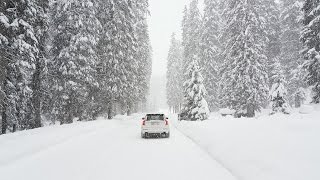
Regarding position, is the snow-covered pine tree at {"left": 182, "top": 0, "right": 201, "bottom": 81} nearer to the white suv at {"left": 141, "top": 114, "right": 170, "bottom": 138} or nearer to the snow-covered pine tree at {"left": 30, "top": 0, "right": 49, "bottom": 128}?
the snow-covered pine tree at {"left": 30, "top": 0, "right": 49, "bottom": 128}

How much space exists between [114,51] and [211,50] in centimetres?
2203

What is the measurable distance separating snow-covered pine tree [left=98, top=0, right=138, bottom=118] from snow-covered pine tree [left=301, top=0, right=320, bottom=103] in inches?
729

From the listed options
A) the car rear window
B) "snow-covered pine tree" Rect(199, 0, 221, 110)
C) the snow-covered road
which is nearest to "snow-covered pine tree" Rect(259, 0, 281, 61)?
"snow-covered pine tree" Rect(199, 0, 221, 110)

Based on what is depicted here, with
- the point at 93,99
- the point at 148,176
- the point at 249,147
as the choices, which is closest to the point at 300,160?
the point at 249,147

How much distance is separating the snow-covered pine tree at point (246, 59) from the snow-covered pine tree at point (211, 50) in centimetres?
1483

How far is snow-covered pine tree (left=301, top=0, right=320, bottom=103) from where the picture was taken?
84.8 ft

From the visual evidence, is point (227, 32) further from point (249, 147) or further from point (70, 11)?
point (249, 147)

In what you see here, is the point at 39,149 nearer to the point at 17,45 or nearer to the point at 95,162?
the point at 95,162

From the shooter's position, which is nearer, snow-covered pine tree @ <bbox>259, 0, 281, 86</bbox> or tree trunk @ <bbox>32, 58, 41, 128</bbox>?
tree trunk @ <bbox>32, 58, 41, 128</bbox>

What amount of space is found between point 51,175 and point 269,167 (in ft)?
18.5

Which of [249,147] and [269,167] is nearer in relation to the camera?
[269,167]

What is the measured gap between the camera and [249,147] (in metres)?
9.95

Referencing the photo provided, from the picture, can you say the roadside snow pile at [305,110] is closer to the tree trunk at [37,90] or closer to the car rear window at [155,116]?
the car rear window at [155,116]

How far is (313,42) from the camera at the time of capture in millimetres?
26984
